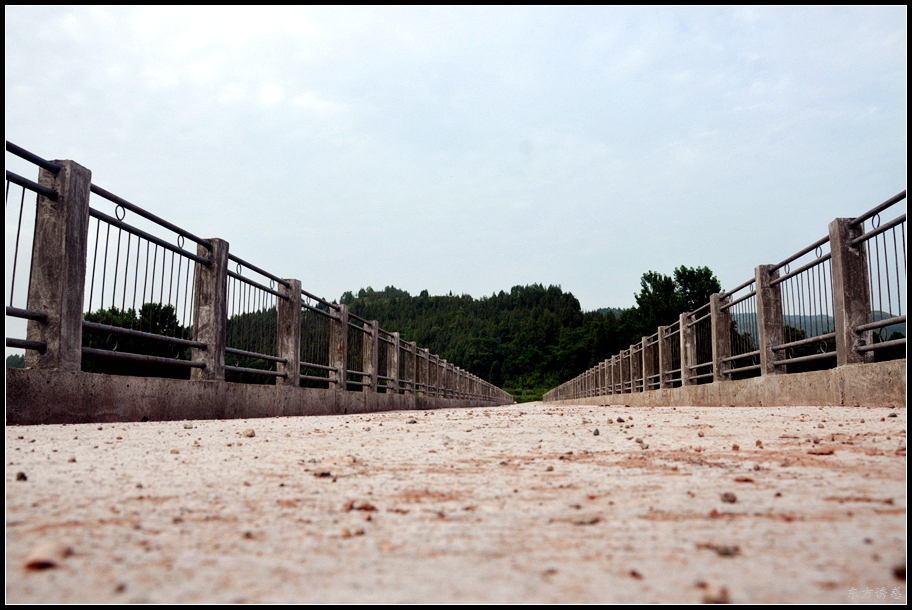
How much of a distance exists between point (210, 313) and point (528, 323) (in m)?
109

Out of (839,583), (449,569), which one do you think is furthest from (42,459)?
(839,583)

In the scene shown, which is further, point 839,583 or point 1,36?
point 1,36

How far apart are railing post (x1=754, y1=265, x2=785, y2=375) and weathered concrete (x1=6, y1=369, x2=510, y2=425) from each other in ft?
21.4

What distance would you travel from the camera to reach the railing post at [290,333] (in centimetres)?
945

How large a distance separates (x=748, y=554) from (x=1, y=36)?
11.2 ft

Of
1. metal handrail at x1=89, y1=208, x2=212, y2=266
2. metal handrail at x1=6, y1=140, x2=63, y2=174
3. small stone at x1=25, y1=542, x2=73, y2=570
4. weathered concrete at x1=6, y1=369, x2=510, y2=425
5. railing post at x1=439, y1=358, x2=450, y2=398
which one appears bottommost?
Result: small stone at x1=25, y1=542, x2=73, y2=570

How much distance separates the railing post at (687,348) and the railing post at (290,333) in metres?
7.51

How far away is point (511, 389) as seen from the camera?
3976 inches

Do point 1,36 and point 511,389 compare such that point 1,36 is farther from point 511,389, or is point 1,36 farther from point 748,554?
point 511,389

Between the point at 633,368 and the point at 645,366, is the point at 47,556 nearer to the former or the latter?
the point at 645,366

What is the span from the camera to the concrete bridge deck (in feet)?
3.89

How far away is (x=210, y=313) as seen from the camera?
7.31m

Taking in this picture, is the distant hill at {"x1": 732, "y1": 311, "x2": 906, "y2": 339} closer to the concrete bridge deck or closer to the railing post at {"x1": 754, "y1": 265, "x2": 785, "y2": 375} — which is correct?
the railing post at {"x1": 754, "y1": 265, "x2": 785, "y2": 375}

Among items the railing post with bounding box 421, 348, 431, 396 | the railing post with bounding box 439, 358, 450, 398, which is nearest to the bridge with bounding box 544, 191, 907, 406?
the railing post with bounding box 421, 348, 431, 396
